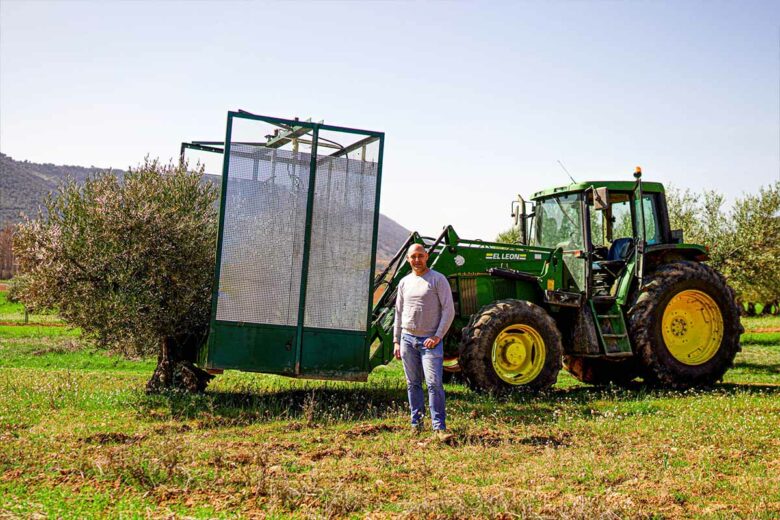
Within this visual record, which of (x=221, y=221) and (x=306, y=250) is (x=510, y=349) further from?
(x=221, y=221)

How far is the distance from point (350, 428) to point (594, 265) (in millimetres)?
5423

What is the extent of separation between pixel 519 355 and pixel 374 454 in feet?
12.6

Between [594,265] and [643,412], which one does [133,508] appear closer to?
[643,412]

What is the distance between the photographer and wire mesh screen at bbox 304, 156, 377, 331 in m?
8.62

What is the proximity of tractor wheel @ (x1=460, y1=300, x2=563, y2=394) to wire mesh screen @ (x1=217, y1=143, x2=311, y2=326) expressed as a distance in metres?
2.40

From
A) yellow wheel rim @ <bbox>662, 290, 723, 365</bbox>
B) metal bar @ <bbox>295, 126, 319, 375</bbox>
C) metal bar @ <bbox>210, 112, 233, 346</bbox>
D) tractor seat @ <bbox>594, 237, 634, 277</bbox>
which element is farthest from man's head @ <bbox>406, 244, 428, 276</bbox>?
yellow wheel rim @ <bbox>662, 290, 723, 365</bbox>

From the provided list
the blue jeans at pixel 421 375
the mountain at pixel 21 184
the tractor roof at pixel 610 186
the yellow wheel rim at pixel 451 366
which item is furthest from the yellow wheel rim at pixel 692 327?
the mountain at pixel 21 184

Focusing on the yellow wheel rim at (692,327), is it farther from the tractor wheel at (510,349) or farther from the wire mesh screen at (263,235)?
the wire mesh screen at (263,235)

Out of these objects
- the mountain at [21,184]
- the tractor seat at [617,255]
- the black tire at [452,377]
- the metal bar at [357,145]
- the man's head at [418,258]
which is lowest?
the black tire at [452,377]

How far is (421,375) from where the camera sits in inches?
298

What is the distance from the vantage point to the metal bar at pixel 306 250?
27.8 feet

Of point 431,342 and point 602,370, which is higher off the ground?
point 431,342

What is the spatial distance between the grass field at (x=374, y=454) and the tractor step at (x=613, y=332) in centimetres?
66

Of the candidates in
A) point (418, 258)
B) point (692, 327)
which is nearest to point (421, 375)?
point (418, 258)
